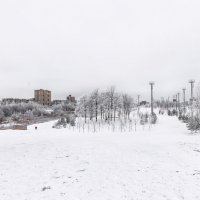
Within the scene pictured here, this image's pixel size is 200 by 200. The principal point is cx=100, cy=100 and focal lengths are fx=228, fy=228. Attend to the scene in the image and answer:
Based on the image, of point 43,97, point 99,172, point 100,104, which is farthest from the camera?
point 43,97

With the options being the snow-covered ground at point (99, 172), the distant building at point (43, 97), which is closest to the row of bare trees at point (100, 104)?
the snow-covered ground at point (99, 172)

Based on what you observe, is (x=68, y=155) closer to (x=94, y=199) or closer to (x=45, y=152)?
(x=45, y=152)

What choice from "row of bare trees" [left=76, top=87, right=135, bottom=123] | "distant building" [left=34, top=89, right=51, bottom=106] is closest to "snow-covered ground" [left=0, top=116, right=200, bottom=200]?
"row of bare trees" [left=76, top=87, right=135, bottom=123]

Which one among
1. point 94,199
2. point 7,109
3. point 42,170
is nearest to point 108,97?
point 42,170

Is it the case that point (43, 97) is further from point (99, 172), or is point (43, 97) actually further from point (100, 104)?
point (99, 172)

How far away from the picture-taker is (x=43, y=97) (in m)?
173

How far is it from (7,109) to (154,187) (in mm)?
103940

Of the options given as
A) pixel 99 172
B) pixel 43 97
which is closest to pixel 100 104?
pixel 99 172

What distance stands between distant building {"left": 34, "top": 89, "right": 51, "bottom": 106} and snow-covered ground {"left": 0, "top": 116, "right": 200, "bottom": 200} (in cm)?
15624

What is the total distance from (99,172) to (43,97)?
16669 cm

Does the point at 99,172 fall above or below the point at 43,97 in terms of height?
below

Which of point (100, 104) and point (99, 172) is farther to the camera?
point (100, 104)

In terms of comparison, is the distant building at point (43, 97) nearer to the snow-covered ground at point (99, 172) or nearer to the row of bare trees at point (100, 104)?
the row of bare trees at point (100, 104)

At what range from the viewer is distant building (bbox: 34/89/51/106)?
16931 cm
